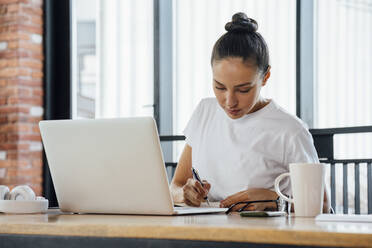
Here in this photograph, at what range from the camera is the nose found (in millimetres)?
1995

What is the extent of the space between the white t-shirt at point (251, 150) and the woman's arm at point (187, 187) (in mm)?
31

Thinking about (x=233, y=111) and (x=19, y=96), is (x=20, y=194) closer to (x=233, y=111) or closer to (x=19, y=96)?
(x=233, y=111)

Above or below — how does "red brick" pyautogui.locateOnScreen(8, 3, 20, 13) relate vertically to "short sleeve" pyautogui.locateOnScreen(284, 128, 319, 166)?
above

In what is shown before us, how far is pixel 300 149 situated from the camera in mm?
2031

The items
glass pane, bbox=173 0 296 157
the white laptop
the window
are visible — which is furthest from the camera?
glass pane, bbox=173 0 296 157

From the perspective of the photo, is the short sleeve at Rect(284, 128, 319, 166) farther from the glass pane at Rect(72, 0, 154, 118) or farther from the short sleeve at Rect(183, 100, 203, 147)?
the glass pane at Rect(72, 0, 154, 118)

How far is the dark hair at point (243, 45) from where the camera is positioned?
6.62 feet

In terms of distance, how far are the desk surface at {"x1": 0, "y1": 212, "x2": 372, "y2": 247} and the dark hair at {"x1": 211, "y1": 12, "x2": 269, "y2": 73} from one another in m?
0.83

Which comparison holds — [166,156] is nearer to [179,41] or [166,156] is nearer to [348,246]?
[179,41]

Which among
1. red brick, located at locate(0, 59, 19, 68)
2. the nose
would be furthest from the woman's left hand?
red brick, located at locate(0, 59, 19, 68)

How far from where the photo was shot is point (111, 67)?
162 inches

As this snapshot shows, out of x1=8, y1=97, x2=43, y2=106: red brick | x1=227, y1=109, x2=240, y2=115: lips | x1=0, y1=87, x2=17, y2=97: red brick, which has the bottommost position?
x1=227, y1=109, x2=240, y2=115: lips

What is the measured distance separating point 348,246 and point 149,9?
322cm

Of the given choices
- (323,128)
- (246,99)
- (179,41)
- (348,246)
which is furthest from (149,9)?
(348,246)
